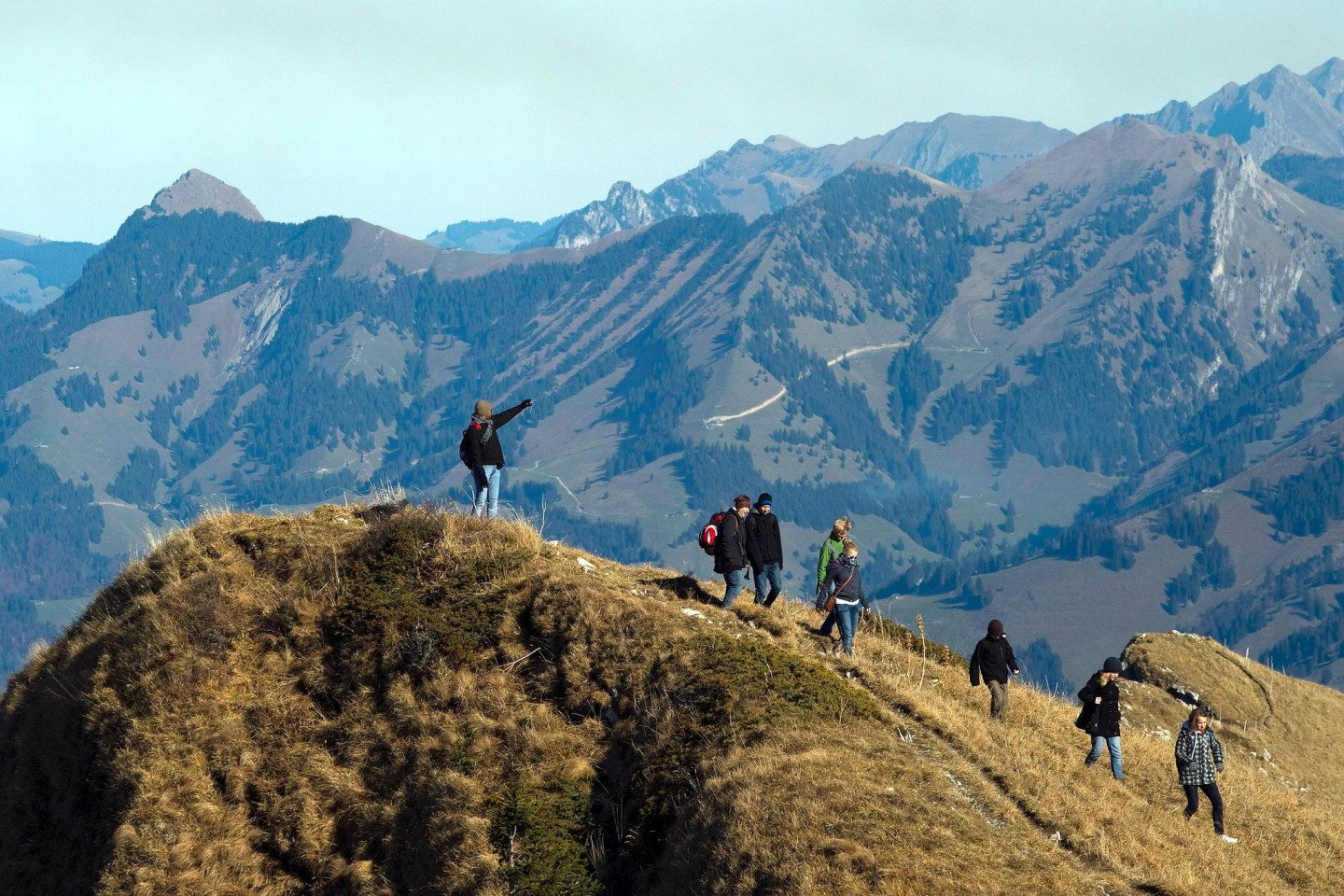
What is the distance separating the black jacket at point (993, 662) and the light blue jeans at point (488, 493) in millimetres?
12687

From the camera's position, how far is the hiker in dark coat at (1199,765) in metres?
27.2

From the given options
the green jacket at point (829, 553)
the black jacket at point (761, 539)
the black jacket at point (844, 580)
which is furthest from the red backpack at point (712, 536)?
the black jacket at point (844, 580)

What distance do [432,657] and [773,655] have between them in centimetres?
753

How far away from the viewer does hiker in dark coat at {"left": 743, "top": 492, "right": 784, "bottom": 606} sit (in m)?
32.7

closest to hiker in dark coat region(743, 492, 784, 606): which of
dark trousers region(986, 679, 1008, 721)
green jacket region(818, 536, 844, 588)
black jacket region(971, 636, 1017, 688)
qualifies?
green jacket region(818, 536, 844, 588)

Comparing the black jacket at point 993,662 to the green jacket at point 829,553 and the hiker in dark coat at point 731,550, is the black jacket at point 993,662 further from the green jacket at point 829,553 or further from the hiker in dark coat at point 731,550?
the hiker in dark coat at point 731,550

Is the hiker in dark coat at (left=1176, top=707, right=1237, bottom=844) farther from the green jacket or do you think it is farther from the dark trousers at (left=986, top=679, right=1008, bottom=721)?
the green jacket

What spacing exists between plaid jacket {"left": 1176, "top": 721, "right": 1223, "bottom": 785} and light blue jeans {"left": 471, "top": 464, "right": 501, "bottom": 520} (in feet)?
57.0

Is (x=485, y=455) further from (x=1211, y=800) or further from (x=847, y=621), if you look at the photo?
(x=1211, y=800)

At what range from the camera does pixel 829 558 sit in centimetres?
3309

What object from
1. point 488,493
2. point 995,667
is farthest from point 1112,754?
point 488,493

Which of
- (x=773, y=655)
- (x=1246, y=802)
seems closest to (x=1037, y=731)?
(x=1246, y=802)

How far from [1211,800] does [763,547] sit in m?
11.5

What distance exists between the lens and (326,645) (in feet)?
99.9
